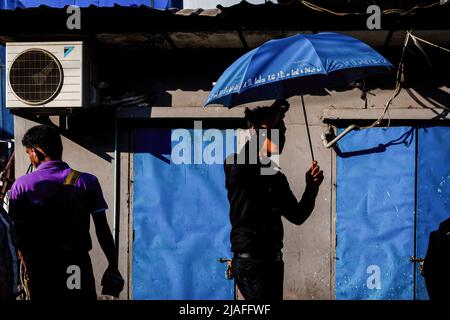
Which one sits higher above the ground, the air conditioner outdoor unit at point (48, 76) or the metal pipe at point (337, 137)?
the air conditioner outdoor unit at point (48, 76)

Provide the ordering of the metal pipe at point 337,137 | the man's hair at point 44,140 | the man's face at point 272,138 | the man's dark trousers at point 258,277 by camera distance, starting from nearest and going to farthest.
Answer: the man's dark trousers at point 258,277 < the man's face at point 272,138 < the man's hair at point 44,140 < the metal pipe at point 337,137

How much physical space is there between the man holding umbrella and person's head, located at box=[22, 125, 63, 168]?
1484 millimetres

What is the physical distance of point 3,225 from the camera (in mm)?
3695

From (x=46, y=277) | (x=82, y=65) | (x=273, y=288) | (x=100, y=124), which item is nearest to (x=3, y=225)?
(x=46, y=277)

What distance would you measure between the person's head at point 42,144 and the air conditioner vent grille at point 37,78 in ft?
8.81

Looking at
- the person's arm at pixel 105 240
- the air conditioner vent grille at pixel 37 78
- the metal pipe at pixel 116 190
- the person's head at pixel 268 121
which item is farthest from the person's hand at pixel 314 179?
the metal pipe at pixel 116 190

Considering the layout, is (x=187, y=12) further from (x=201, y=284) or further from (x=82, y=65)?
(x=201, y=284)

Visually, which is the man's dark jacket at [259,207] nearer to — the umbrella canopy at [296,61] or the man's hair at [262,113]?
the man's hair at [262,113]

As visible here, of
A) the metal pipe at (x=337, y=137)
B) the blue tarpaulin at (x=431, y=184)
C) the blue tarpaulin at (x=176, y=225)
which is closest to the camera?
the metal pipe at (x=337, y=137)

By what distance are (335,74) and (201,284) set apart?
3.65m

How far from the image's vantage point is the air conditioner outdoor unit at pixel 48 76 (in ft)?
22.7

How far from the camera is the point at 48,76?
22.7 ft

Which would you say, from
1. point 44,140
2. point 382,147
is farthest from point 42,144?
point 382,147

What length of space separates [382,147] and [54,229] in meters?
5.00
